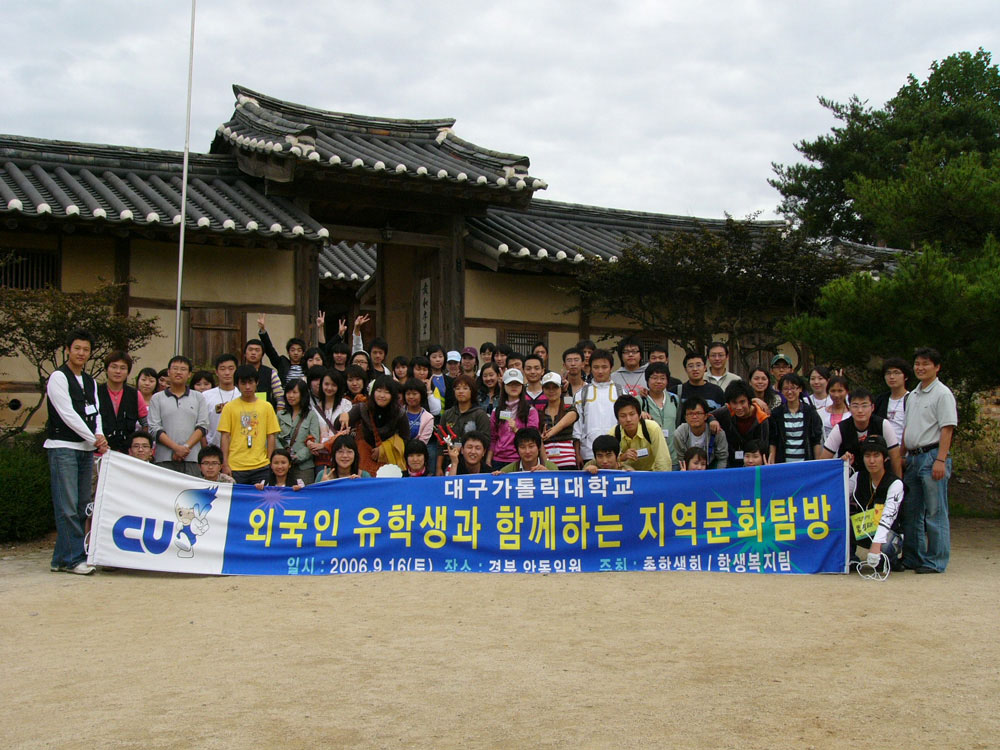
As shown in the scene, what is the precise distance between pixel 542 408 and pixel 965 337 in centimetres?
445

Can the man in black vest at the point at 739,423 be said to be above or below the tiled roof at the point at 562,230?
below

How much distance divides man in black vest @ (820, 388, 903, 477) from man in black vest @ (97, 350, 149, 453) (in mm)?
5662

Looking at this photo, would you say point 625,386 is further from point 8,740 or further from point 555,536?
point 8,740

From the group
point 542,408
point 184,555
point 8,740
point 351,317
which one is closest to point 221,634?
point 8,740

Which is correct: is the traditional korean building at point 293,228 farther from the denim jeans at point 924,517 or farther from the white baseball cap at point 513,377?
the denim jeans at point 924,517

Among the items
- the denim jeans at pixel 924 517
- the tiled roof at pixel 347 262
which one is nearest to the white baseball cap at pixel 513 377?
the denim jeans at pixel 924 517

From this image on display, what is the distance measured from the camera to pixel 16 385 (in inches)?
420

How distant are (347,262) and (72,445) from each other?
13566mm

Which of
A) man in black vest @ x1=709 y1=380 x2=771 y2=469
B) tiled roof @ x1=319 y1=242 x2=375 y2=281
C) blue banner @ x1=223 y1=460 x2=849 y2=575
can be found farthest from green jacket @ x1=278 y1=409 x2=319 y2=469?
tiled roof @ x1=319 y1=242 x2=375 y2=281

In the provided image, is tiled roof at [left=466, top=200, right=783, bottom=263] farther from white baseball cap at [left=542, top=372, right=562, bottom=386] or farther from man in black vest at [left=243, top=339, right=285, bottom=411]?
white baseball cap at [left=542, top=372, right=562, bottom=386]

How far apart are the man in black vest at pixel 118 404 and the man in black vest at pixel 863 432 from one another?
5.66m

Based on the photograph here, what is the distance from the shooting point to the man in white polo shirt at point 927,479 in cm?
680

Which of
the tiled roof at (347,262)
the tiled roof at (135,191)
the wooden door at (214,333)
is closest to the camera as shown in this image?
the tiled roof at (135,191)

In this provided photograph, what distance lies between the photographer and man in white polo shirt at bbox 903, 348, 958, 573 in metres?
6.80
